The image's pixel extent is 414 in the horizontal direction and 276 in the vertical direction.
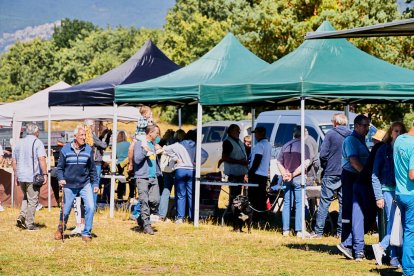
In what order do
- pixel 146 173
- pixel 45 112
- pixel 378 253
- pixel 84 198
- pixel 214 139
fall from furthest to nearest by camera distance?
pixel 214 139, pixel 45 112, pixel 146 173, pixel 84 198, pixel 378 253

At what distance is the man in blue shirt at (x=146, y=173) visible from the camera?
1507 cm

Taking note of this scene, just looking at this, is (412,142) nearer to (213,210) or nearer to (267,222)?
(267,222)

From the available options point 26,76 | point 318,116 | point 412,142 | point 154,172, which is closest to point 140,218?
point 154,172

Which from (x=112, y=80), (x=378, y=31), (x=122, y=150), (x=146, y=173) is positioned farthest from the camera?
(x=122, y=150)

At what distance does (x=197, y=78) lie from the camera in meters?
17.2

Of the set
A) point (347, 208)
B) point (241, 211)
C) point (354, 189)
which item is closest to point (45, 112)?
point (241, 211)

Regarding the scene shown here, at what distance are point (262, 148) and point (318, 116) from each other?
630cm

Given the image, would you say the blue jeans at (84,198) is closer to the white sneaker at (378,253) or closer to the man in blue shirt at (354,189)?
the man in blue shirt at (354,189)

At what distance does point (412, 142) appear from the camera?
987 centimetres

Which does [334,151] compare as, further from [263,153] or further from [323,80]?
[263,153]

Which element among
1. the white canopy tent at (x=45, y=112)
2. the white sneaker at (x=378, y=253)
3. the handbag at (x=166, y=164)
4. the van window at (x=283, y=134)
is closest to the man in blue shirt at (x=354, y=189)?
the white sneaker at (x=378, y=253)

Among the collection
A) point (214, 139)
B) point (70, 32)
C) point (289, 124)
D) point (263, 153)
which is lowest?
point (263, 153)

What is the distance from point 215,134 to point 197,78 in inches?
430

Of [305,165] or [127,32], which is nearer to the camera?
[305,165]
